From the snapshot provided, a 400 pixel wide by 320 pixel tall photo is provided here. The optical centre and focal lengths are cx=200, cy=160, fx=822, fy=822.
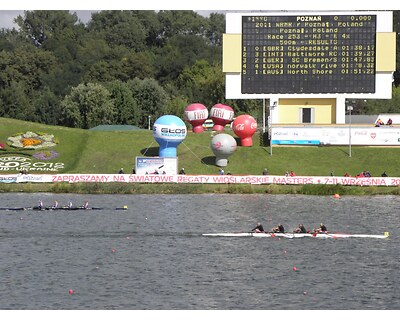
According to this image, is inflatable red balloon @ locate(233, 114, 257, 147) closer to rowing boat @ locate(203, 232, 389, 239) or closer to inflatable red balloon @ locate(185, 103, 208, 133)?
inflatable red balloon @ locate(185, 103, 208, 133)

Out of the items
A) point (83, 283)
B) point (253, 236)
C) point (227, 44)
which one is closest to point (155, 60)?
point (227, 44)

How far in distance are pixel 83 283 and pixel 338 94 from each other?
58.4m

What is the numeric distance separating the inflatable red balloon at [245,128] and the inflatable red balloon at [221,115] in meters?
5.99

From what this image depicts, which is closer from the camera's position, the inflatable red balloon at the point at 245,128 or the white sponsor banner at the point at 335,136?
the inflatable red balloon at the point at 245,128

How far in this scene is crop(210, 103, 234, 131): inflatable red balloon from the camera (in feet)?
338

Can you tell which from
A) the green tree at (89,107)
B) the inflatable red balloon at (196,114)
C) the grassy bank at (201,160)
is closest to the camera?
the grassy bank at (201,160)

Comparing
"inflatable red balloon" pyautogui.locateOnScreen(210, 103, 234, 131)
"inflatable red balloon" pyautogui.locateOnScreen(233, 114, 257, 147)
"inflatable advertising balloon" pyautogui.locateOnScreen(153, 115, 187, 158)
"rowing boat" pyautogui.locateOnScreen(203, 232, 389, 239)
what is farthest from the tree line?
"rowing boat" pyautogui.locateOnScreen(203, 232, 389, 239)

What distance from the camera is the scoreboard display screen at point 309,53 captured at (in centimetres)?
9456

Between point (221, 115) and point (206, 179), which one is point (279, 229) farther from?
point (221, 115)

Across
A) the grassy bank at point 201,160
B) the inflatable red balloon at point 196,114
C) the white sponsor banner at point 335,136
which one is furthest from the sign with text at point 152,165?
the inflatable red balloon at point 196,114

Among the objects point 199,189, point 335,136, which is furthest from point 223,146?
point 335,136

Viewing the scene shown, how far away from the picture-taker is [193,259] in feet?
167

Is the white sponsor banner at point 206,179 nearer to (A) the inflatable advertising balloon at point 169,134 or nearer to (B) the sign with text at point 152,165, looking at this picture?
(B) the sign with text at point 152,165

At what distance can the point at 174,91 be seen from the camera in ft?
550
